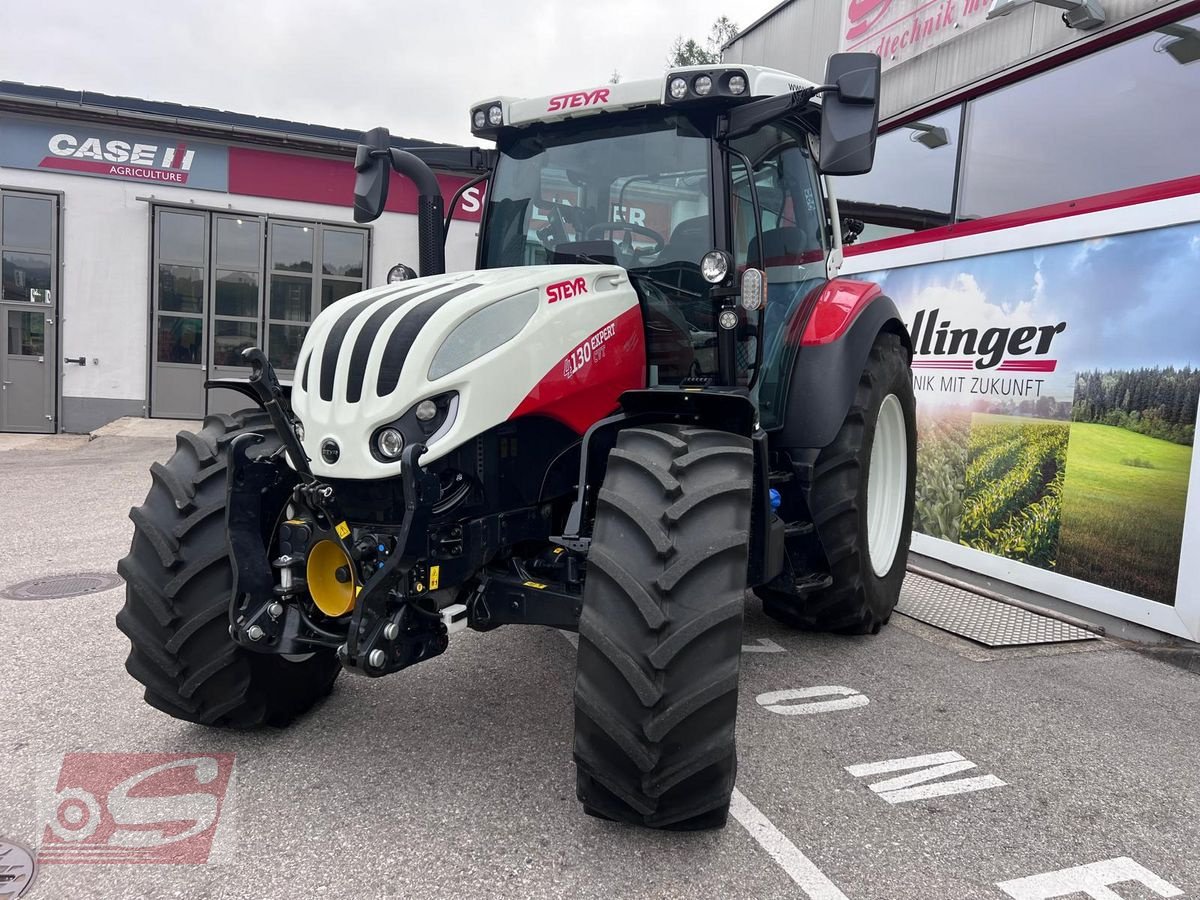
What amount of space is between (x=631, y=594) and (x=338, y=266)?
40.0 feet

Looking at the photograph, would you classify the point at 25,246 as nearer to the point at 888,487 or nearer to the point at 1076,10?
the point at 888,487

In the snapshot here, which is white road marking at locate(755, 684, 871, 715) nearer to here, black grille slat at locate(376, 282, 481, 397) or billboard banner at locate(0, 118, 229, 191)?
black grille slat at locate(376, 282, 481, 397)

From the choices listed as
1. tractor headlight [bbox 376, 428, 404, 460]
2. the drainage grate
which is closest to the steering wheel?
tractor headlight [bbox 376, 428, 404, 460]

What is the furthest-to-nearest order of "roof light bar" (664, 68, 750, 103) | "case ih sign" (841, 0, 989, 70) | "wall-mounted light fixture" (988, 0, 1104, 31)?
"case ih sign" (841, 0, 989, 70) < "wall-mounted light fixture" (988, 0, 1104, 31) < "roof light bar" (664, 68, 750, 103)

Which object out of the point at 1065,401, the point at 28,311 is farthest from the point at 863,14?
the point at 28,311

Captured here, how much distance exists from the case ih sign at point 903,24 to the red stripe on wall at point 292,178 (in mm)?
5672

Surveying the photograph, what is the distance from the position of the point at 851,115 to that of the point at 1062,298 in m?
3.26

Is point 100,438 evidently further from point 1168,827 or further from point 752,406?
point 1168,827

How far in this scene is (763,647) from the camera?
14.5 feet

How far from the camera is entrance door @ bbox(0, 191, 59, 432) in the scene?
12.0 meters

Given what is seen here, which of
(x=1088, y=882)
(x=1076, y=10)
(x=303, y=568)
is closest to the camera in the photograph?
(x=1088, y=882)

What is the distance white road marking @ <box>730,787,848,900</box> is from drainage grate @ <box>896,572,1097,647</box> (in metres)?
2.48

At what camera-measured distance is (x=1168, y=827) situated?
2.87m

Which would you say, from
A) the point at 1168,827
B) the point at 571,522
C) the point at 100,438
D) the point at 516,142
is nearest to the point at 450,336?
the point at 571,522
